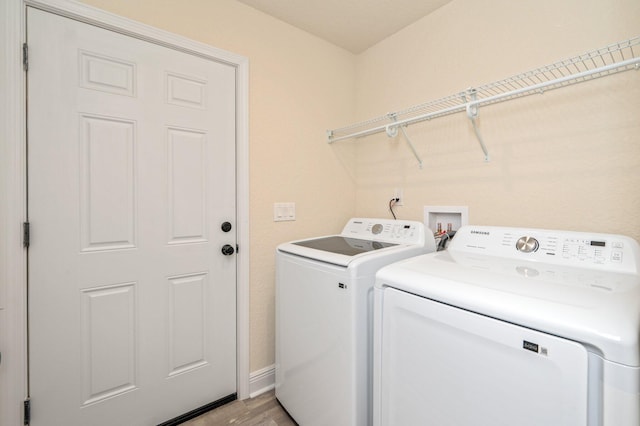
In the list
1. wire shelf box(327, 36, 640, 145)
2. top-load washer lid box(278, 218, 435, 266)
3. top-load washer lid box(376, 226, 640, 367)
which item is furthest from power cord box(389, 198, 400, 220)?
top-load washer lid box(376, 226, 640, 367)

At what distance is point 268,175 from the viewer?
188 cm

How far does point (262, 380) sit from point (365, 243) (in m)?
1.13

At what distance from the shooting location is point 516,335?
0.75m

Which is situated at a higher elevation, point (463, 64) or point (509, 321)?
point (463, 64)

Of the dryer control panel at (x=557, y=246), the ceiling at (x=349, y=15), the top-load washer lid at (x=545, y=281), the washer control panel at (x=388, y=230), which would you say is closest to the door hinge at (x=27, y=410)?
the top-load washer lid at (x=545, y=281)

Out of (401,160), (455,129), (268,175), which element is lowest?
(268,175)

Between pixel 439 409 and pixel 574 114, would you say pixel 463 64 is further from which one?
pixel 439 409

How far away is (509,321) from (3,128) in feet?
6.42

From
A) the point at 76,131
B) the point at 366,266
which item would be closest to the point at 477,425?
the point at 366,266

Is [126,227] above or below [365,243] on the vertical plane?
above

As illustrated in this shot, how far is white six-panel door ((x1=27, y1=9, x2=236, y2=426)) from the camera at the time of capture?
127 centimetres

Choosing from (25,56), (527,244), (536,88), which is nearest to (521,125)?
(536,88)

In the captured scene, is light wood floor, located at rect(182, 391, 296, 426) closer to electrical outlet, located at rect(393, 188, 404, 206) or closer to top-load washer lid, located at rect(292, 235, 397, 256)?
top-load washer lid, located at rect(292, 235, 397, 256)

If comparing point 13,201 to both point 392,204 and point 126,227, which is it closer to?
point 126,227
